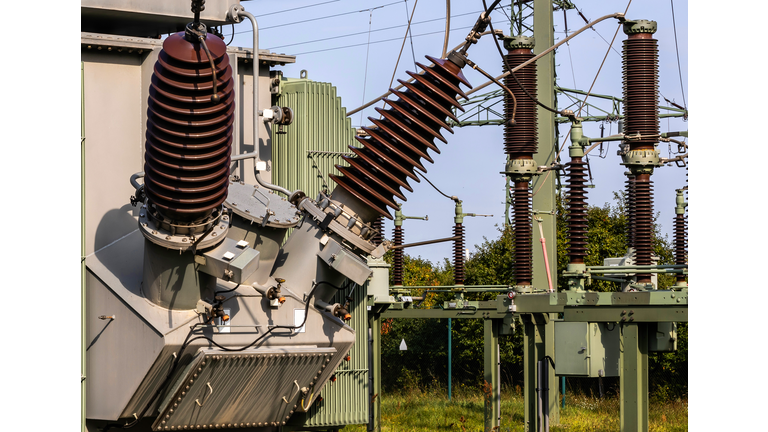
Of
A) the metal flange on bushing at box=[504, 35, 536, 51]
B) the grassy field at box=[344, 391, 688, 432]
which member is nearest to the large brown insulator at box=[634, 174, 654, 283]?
the metal flange on bushing at box=[504, 35, 536, 51]

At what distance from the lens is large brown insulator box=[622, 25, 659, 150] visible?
42.6 feet

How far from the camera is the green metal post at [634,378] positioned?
9.92 meters

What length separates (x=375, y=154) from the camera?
9.70 metres

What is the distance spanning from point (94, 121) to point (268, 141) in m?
2.28

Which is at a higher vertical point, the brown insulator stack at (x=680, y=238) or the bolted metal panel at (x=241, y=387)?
the brown insulator stack at (x=680, y=238)

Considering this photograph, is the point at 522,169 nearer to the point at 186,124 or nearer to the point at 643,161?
the point at 643,161

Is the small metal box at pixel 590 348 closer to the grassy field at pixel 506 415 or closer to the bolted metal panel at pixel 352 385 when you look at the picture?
the bolted metal panel at pixel 352 385

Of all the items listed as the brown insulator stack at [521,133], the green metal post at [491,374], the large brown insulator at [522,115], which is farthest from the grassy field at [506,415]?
the large brown insulator at [522,115]

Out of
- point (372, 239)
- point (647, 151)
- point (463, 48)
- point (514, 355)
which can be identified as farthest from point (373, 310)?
point (514, 355)

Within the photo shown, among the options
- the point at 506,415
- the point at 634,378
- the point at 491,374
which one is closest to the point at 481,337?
the point at 506,415

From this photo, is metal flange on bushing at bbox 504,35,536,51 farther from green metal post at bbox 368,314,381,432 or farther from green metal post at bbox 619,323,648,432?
green metal post at bbox 619,323,648,432

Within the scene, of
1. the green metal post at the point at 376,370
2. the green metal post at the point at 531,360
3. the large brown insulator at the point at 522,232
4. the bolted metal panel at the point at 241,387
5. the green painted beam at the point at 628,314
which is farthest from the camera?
the green metal post at the point at 376,370

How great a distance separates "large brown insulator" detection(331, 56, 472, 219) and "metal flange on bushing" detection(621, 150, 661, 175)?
4.58m

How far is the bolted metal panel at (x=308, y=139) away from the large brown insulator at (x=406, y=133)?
3.56 meters
